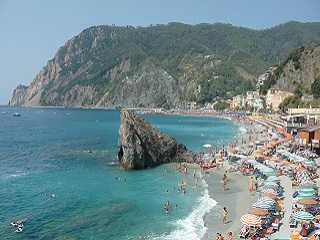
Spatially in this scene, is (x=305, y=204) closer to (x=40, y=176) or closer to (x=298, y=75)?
(x=40, y=176)

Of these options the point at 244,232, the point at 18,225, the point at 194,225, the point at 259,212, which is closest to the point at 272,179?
the point at 259,212

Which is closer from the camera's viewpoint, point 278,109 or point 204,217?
point 204,217

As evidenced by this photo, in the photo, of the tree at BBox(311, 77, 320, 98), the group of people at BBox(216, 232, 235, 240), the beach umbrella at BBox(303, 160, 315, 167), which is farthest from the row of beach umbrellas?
the tree at BBox(311, 77, 320, 98)

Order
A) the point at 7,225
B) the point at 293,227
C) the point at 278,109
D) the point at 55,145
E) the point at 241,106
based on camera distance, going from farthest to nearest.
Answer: the point at 241,106
the point at 278,109
the point at 55,145
the point at 7,225
the point at 293,227

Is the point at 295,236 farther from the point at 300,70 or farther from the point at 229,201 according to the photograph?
the point at 300,70

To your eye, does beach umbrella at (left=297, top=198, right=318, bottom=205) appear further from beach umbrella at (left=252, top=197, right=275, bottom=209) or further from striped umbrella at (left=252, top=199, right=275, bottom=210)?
striped umbrella at (left=252, top=199, right=275, bottom=210)

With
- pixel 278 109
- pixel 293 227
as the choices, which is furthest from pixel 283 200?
pixel 278 109
